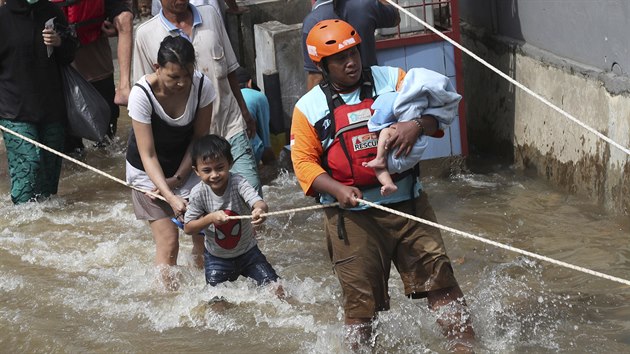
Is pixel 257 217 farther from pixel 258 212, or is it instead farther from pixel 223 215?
pixel 223 215

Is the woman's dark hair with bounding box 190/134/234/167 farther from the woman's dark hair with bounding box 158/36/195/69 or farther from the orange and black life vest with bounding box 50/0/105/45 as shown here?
the orange and black life vest with bounding box 50/0/105/45

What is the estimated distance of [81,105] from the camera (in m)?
8.67

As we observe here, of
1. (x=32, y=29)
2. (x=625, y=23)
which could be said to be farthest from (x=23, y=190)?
(x=625, y=23)

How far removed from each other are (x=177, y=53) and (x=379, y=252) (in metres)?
1.53

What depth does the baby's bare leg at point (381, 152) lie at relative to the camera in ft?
16.3

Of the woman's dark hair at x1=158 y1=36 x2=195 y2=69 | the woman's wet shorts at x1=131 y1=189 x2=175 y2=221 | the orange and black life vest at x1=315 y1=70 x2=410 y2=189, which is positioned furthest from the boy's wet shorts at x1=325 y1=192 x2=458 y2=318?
the woman's wet shorts at x1=131 y1=189 x2=175 y2=221

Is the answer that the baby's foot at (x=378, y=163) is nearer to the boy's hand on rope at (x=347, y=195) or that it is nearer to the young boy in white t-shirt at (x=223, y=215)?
the boy's hand on rope at (x=347, y=195)

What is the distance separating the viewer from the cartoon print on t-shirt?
19.8 feet

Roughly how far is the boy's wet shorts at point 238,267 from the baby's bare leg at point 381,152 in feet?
4.55

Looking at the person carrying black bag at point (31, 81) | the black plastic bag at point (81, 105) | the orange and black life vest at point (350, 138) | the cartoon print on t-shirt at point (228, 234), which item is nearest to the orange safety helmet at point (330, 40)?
the orange and black life vest at point (350, 138)

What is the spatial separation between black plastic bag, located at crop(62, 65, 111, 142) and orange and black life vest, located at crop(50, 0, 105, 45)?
88 centimetres

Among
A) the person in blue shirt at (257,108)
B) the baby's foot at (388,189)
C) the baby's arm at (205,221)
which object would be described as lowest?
the person in blue shirt at (257,108)

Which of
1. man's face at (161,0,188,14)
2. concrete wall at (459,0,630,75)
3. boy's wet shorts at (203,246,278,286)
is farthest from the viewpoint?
concrete wall at (459,0,630,75)

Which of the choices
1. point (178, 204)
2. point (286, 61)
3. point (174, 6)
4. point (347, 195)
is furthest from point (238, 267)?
point (286, 61)
